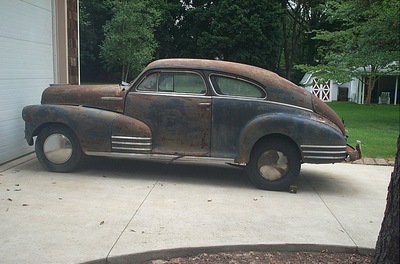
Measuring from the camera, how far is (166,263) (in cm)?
380

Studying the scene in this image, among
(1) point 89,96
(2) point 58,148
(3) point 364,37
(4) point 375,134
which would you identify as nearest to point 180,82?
(1) point 89,96

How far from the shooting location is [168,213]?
5.07 m

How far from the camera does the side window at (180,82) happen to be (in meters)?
6.56

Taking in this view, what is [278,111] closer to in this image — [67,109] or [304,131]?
[304,131]

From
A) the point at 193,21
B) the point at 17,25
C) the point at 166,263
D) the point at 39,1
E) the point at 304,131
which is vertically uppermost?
the point at 193,21

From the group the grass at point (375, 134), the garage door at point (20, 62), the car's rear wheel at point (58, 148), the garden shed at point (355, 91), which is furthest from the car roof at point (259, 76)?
the garden shed at point (355, 91)

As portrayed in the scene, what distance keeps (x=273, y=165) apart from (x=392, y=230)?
342cm

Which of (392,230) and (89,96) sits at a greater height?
(89,96)

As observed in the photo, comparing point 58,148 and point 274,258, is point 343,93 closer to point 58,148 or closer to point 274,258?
point 58,148

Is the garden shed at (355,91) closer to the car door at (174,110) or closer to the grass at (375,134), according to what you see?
the grass at (375,134)

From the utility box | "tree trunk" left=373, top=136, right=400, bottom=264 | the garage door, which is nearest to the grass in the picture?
"tree trunk" left=373, top=136, right=400, bottom=264

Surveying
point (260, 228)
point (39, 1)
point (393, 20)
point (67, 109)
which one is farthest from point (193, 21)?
point (260, 228)

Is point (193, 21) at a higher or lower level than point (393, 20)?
higher

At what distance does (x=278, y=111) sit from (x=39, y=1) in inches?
215
